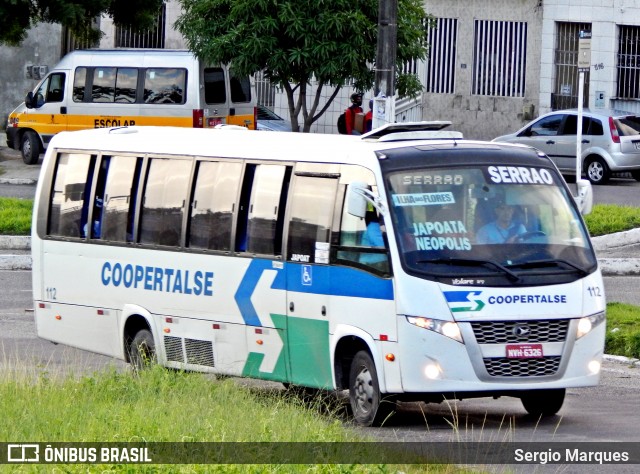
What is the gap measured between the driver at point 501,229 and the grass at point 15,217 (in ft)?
40.2

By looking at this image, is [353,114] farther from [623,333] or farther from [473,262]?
[473,262]

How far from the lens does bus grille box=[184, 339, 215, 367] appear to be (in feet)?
39.7

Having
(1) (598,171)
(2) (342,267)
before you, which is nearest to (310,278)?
(2) (342,267)

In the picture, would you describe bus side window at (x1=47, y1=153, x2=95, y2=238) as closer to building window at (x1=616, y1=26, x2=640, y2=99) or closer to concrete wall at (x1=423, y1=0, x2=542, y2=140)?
concrete wall at (x1=423, y1=0, x2=542, y2=140)

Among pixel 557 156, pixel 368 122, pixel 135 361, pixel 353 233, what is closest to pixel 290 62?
pixel 368 122

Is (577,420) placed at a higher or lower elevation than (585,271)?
lower

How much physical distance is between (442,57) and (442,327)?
26.7 meters

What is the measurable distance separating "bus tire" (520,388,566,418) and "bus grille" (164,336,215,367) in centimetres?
275

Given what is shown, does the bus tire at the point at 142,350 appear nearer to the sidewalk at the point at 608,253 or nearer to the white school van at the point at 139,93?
the sidewalk at the point at 608,253

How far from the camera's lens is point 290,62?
24.6 meters

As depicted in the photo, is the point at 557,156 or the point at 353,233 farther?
the point at 557,156

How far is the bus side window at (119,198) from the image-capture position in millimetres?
13070

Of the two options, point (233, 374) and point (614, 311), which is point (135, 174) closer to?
point (233, 374)

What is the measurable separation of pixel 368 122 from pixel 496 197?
15.9 m
